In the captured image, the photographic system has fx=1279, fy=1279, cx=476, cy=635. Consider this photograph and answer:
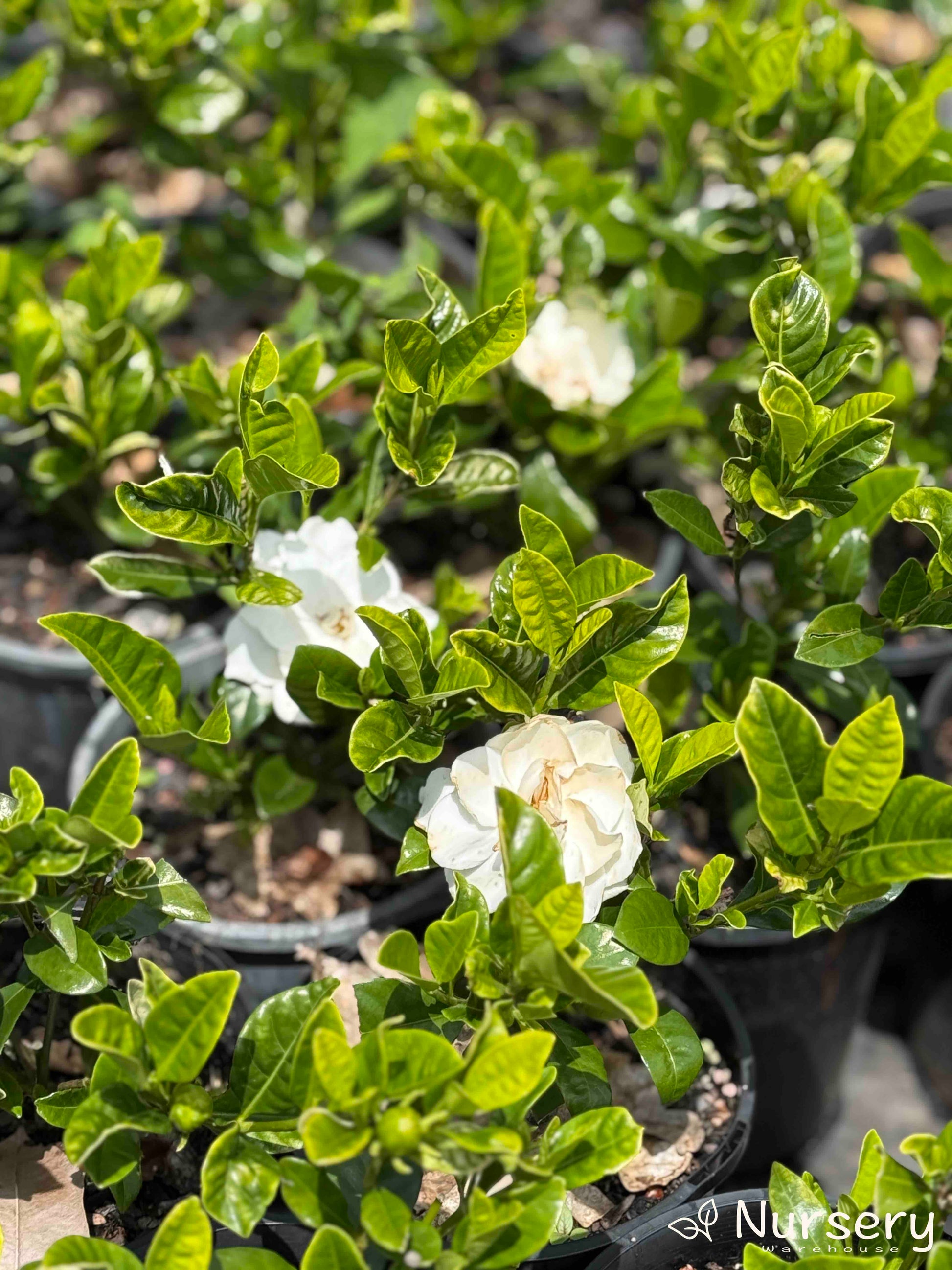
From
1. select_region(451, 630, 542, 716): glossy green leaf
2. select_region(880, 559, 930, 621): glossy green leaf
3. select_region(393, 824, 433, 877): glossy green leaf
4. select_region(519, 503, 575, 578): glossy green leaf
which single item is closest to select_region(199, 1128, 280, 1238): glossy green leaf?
select_region(393, 824, 433, 877): glossy green leaf

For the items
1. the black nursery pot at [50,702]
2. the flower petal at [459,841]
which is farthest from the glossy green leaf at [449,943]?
the black nursery pot at [50,702]

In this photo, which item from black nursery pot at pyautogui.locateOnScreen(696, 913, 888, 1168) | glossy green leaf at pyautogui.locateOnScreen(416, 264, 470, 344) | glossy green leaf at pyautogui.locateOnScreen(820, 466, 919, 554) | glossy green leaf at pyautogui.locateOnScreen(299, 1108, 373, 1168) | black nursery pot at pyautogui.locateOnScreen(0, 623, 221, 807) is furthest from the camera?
black nursery pot at pyautogui.locateOnScreen(0, 623, 221, 807)

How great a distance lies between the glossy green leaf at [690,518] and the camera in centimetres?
112

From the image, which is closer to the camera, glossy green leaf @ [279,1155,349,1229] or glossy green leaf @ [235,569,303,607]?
glossy green leaf @ [279,1155,349,1229]

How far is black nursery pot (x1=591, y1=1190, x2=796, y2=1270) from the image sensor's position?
1.07m

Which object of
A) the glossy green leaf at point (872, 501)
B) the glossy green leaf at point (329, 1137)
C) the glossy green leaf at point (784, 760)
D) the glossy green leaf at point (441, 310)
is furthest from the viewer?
the glossy green leaf at point (872, 501)

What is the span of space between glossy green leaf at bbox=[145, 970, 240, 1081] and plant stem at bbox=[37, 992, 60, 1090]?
0.21 m

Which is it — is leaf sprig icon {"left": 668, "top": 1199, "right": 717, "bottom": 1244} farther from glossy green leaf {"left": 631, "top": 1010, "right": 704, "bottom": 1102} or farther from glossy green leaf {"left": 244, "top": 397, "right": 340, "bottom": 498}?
glossy green leaf {"left": 244, "top": 397, "right": 340, "bottom": 498}

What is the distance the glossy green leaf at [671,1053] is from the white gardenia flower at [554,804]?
15 centimetres

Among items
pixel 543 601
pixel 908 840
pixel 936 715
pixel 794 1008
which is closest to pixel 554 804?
pixel 543 601

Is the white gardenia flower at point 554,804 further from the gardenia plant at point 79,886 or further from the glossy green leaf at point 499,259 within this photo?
the glossy green leaf at point 499,259

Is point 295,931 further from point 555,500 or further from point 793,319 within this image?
point 793,319

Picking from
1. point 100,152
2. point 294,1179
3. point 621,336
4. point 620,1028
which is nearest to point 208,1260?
point 294,1179

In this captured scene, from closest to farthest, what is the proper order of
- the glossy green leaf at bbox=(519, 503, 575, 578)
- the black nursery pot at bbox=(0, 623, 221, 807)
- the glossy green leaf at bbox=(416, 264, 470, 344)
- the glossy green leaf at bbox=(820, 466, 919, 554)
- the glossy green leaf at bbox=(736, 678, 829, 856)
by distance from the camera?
1. the glossy green leaf at bbox=(736, 678, 829, 856)
2. the glossy green leaf at bbox=(519, 503, 575, 578)
3. the glossy green leaf at bbox=(416, 264, 470, 344)
4. the glossy green leaf at bbox=(820, 466, 919, 554)
5. the black nursery pot at bbox=(0, 623, 221, 807)
